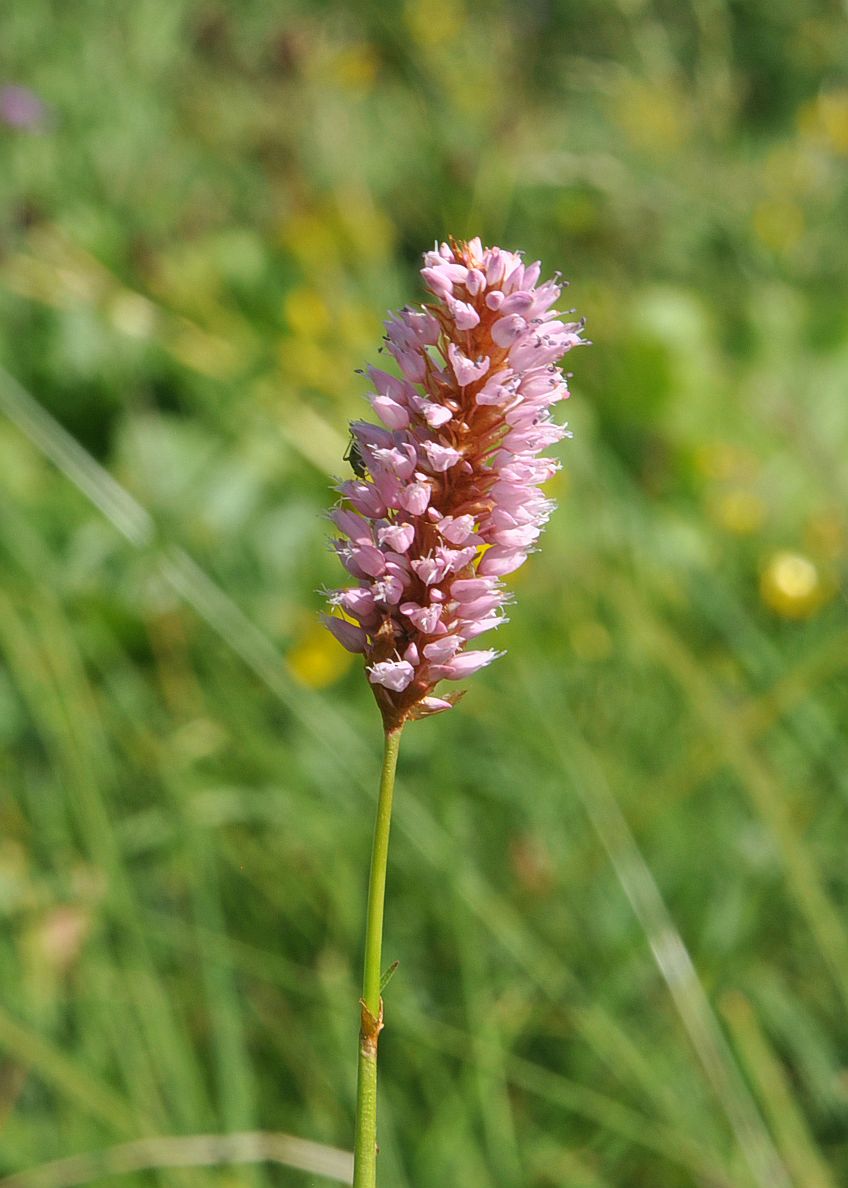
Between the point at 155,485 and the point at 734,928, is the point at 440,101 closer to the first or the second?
the point at 155,485

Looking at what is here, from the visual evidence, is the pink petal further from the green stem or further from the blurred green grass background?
the blurred green grass background

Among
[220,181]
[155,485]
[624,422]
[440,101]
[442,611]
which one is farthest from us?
[440,101]

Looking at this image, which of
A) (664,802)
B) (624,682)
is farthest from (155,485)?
(664,802)

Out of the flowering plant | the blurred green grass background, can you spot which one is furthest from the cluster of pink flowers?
the blurred green grass background

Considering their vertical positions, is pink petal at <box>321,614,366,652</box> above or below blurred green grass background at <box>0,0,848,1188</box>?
below

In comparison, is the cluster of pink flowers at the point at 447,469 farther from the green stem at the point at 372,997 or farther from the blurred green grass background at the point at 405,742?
the blurred green grass background at the point at 405,742

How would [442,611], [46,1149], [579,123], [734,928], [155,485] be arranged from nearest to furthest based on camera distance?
[442,611], [46,1149], [734,928], [155,485], [579,123]

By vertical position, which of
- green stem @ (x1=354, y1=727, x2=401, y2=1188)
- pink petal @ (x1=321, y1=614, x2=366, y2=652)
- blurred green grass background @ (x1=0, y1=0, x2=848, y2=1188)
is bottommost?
green stem @ (x1=354, y1=727, x2=401, y2=1188)
